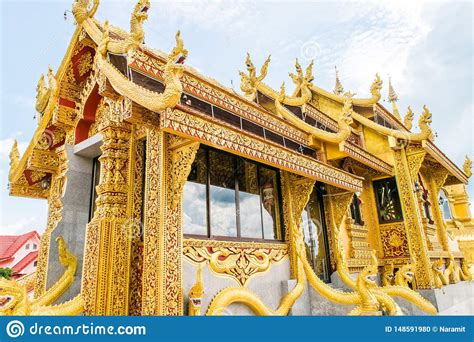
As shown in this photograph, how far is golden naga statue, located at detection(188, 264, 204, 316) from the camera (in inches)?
150

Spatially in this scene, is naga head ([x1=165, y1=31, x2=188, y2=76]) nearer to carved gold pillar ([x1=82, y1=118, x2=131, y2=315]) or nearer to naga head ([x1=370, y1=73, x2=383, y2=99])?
carved gold pillar ([x1=82, y1=118, x2=131, y2=315])

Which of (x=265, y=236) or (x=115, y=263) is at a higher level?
(x=265, y=236)

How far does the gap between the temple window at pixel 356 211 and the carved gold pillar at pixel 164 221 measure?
596 centimetres

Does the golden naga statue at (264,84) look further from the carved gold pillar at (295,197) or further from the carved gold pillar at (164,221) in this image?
the carved gold pillar at (164,221)

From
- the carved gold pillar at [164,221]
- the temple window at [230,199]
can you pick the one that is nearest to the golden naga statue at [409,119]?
the temple window at [230,199]

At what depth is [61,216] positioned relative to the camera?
533cm

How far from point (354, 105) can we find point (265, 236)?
20.0 ft

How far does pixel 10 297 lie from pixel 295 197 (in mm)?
4604

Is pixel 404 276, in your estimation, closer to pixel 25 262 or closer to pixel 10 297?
pixel 10 297

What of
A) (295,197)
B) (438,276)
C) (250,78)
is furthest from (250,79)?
(438,276)

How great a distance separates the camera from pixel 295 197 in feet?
21.0
